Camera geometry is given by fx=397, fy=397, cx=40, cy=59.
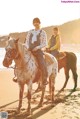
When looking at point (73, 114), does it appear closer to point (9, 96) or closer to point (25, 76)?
point (25, 76)

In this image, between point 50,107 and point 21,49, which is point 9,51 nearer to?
point 21,49

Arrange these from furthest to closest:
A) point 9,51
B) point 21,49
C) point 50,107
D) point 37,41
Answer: point 50,107, point 37,41, point 21,49, point 9,51

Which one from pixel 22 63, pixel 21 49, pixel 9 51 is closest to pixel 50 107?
pixel 22 63

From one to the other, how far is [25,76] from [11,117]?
517 mm

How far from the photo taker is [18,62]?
4.69m

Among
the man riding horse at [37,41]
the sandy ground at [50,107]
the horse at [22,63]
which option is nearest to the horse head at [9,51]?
the horse at [22,63]

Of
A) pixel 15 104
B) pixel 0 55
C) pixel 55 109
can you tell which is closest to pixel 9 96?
pixel 15 104

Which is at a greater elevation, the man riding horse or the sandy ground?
the man riding horse

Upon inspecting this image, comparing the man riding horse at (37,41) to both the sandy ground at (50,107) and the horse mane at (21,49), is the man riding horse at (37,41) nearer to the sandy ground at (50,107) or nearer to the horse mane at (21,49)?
the horse mane at (21,49)

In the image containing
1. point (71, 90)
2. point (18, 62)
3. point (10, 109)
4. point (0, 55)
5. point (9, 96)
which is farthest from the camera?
point (0, 55)

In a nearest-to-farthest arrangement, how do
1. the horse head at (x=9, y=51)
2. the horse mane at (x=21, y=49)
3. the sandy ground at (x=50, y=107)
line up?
the horse head at (x=9, y=51), the horse mane at (x=21, y=49), the sandy ground at (x=50, y=107)

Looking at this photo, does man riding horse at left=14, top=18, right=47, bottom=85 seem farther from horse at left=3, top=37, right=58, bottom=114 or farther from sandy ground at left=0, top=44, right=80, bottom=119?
sandy ground at left=0, top=44, right=80, bottom=119

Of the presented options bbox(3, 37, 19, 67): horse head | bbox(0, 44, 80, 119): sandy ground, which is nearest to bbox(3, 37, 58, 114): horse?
bbox(3, 37, 19, 67): horse head

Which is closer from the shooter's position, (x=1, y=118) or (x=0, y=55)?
(x=1, y=118)
